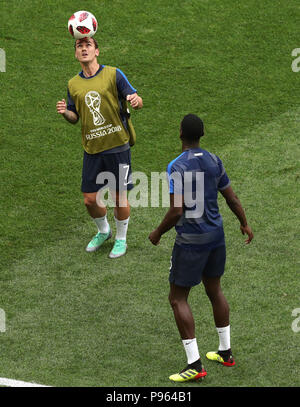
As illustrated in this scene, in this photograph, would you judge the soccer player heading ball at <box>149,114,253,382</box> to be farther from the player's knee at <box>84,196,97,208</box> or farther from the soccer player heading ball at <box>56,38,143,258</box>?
the player's knee at <box>84,196,97,208</box>

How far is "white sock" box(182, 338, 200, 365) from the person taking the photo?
23.1ft

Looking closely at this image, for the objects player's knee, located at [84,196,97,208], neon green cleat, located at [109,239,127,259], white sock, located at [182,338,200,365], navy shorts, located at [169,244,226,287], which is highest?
player's knee, located at [84,196,97,208]

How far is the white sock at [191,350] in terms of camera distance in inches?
277

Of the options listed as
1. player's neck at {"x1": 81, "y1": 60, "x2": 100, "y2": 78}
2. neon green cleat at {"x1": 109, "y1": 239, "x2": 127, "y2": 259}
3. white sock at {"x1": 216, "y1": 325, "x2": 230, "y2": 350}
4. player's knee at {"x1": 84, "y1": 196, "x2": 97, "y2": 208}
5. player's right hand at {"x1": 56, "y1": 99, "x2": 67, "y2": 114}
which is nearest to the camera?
white sock at {"x1": 216, "y1": 325, "x2": 230, "y2": 350}

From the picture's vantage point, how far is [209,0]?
48.1 feet

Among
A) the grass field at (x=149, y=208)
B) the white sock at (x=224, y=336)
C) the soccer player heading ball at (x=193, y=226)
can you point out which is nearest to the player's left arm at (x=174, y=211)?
the soccer player heading ball at (x=193, y=226)

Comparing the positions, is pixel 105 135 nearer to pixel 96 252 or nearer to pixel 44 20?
pixel 96 252

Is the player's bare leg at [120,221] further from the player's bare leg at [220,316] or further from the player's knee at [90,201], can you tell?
the player's bare leg at [220,316]

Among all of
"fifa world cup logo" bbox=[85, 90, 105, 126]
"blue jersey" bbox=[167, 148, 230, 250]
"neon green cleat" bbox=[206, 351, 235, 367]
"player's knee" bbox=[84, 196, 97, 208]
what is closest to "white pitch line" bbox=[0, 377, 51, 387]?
"neon green cleat" bbox=[206, 351, 235, 367]

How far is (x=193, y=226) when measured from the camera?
6883 mm

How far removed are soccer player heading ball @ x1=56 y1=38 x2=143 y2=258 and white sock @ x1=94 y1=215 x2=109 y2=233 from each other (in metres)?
0.16

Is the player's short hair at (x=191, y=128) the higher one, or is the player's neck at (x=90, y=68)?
the player's neck at (x=90, y=68)

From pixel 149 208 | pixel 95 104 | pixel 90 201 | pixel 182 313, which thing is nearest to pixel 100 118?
pixel 95 104

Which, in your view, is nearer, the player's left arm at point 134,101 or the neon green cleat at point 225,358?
the neon green cleat at point 225,358
